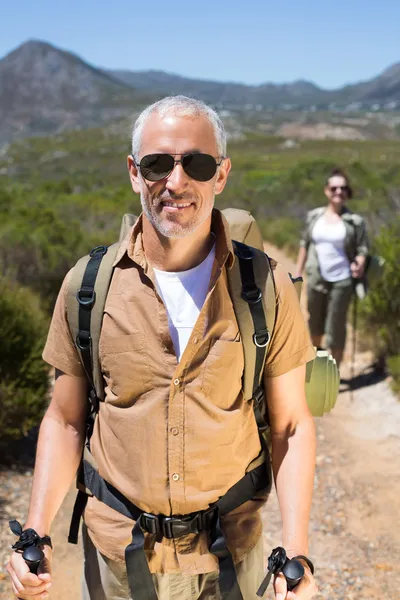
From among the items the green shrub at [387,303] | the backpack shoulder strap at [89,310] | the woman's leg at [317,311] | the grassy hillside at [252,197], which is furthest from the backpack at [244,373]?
the grassy hillside at [252,197]

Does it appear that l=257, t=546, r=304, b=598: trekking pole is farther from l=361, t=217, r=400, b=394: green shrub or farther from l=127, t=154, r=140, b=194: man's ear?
l=361, t=217, r=400, b=394: green shrub

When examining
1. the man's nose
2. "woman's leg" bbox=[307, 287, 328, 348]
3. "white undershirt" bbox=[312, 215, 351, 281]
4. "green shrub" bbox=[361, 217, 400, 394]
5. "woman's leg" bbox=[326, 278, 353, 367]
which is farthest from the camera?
"green shrub" bbox=[361, 217, 400, 394]

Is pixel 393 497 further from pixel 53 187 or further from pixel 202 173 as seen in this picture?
pixel 53 187

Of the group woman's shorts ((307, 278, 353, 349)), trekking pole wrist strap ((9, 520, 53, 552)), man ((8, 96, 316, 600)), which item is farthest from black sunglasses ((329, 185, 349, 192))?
trekking pole wrist strap ((9, 520, 53, 552))

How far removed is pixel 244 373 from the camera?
1.54 m

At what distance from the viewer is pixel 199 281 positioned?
158cm

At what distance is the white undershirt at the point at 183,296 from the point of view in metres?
1.53

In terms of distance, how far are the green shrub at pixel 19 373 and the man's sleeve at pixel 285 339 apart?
9.78 ft

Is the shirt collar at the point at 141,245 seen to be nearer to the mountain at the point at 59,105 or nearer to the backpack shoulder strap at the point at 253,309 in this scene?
the backpack shoulder strap at the point at 253,309

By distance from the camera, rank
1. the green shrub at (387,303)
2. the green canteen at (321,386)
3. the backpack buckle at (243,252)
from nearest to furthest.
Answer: the backpack buckle at (243,252)
the green canteen at (321,386)
the green shrub at (387,303)

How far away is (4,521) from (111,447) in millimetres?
2438

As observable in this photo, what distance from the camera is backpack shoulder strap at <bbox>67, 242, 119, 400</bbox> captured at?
1.53m

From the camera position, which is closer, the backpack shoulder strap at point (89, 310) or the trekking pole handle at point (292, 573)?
the trekking pole handle at point (292, 573)

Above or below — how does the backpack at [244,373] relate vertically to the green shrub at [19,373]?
above
